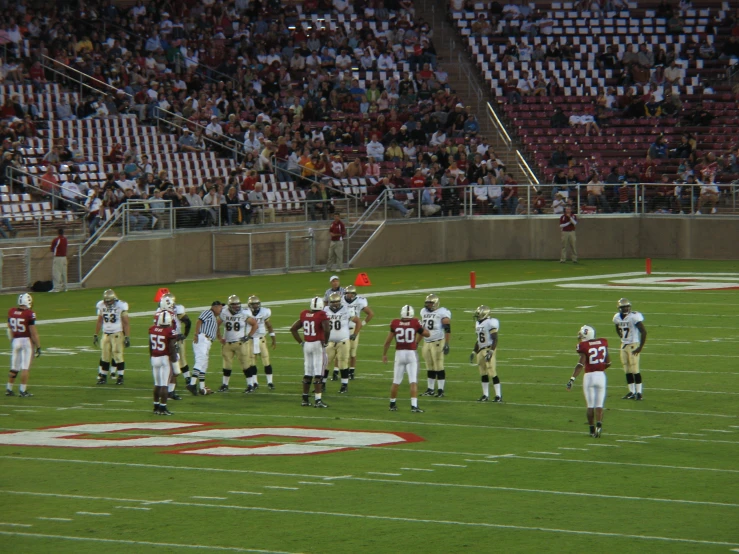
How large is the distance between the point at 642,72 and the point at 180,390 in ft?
94.6

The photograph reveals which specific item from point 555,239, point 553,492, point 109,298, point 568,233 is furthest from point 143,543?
point 555,239

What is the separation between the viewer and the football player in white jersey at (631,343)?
1997 cm

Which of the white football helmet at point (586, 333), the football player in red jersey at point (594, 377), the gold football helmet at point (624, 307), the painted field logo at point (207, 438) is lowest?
the painted field logo at point (207, 438)

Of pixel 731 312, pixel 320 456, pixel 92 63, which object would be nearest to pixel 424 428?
pixel 320 456

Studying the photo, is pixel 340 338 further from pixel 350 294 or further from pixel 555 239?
pixel 555 239

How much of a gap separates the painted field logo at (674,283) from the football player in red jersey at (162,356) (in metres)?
17.2

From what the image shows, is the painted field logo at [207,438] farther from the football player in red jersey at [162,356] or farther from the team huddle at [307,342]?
the team huddle at [307,342]

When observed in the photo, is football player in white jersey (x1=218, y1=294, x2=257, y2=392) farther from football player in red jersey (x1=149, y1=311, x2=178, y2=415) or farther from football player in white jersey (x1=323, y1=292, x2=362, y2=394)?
football player in red jersey (x1=149, y1=311, x2=178, y2=415)

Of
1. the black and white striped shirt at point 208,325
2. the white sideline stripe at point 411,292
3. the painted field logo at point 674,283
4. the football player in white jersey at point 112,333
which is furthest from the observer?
the painted field logo at point 674,283

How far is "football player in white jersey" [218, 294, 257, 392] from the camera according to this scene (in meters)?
21.0

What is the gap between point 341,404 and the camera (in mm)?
19953

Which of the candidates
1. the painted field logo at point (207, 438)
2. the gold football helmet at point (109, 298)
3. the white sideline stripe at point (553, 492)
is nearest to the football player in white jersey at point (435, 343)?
the painted field logo at point (207, 438)

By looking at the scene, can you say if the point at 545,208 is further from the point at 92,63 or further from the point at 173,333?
the point at 173,333

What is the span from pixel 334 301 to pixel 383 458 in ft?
16.6
